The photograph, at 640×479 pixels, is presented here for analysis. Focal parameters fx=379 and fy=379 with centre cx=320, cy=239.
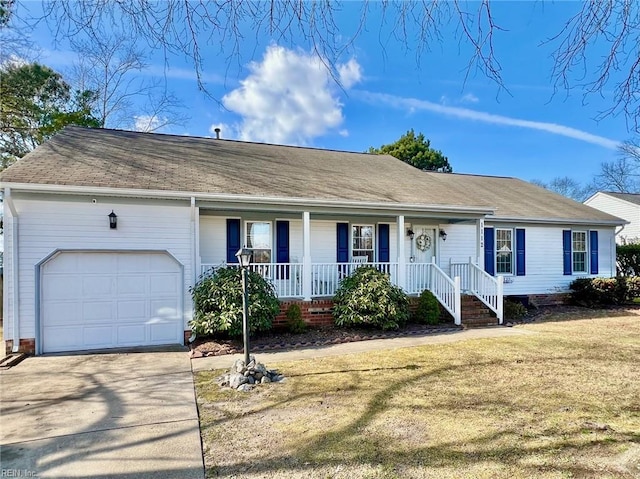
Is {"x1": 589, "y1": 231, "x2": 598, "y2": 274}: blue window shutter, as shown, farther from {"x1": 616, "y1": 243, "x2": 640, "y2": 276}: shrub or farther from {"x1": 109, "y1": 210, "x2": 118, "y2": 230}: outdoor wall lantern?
{"x1": 109, "y1": 210, "x2": 118, "y2": 230}: outdoor wall lantern

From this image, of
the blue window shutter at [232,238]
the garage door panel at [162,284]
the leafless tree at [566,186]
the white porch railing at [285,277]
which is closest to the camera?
the garage door panel at [162,284]

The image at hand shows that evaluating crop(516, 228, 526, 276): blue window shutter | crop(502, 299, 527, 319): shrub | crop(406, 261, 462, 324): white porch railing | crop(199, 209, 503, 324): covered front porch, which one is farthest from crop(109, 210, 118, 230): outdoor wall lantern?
crop(516, 228, 526, 276): blue window shutter

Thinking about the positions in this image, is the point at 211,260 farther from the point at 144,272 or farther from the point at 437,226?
the point at 437,226

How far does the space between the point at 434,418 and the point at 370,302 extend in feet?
16.1

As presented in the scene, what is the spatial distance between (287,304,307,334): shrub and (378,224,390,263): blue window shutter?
3.76 metres

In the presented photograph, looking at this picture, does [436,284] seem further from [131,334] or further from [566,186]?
[566,186]

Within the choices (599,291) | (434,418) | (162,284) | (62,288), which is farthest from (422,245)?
(62,288)

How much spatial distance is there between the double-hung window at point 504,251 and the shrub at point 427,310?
4586 mm

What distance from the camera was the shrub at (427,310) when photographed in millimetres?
10180

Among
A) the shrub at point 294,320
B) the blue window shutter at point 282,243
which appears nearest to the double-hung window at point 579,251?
the blue window shutter at point 282,243

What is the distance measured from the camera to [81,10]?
2492 mm

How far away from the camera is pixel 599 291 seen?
13.4m

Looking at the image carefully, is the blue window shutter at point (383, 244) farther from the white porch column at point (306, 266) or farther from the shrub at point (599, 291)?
the shrub at point (599, 291)

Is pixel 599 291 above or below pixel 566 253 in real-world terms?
below
